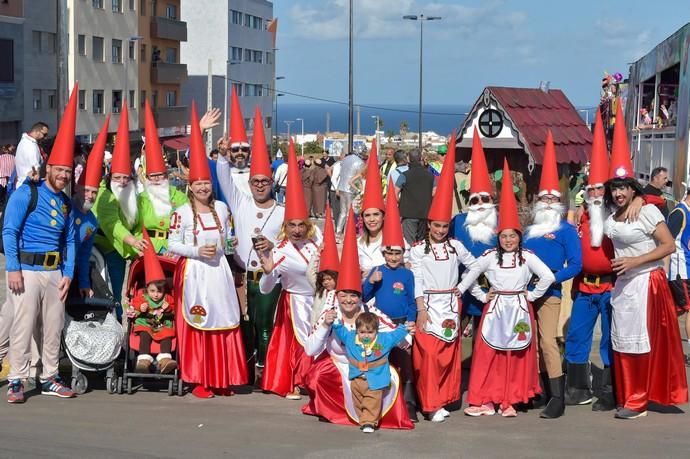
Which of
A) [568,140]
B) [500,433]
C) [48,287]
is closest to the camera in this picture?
[500,433]

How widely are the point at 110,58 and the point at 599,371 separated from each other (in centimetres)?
4652

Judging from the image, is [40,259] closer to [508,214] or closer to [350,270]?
[350,270]

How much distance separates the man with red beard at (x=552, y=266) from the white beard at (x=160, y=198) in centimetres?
277

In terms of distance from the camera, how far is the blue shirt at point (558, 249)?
8.03 m

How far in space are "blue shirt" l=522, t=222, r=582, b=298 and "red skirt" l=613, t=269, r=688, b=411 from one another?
0.57m

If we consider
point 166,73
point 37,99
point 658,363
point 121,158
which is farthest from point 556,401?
point 166,73

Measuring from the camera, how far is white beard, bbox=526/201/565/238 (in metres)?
8.15

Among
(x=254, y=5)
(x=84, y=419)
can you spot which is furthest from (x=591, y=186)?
(x=254, y=5)

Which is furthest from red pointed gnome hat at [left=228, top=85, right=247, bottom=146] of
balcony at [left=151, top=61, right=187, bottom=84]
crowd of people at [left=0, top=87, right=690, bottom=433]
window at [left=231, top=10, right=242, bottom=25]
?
window at [left=231, top=10, right=242, bottom=25]

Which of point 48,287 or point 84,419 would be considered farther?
point 48,287

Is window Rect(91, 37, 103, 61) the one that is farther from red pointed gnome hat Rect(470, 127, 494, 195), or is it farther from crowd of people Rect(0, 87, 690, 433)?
red pointed gnome hat Rect(470, 127, 494, 195)

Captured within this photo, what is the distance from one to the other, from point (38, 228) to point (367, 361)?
2.50 meters

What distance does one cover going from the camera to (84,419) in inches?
294

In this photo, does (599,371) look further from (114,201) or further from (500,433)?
(114,201)
